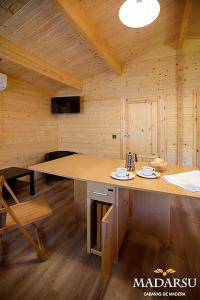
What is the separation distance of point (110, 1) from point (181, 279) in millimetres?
3024

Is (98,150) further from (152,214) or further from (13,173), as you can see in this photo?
(152,214)

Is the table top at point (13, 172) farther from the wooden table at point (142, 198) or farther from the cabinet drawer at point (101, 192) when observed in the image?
the cabinet drawer at point (101, 192)

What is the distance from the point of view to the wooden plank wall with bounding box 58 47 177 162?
3.85 meters

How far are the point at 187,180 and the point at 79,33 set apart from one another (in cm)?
242

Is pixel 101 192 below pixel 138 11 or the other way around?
below

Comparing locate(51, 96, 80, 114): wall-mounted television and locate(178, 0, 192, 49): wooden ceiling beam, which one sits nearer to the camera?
locate(178, 0, 192, 49): wooden ceiling beam

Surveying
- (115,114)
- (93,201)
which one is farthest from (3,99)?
(93,201)

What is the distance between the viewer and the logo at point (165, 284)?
1363mm

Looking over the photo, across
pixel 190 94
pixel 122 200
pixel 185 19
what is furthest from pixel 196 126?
pixel 122 200

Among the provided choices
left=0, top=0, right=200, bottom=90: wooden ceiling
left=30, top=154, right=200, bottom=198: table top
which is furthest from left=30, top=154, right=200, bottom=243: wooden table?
left=0, top=0, right=200, bottom=90: wooden ceiling

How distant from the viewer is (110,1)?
2.14 metres

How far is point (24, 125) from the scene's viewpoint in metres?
3.82

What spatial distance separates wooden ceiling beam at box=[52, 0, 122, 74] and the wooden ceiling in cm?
3

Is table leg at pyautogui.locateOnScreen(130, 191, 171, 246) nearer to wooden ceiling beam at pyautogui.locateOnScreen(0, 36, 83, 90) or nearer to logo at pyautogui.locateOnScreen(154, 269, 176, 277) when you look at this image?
logo at pyautogui.locateOnScreen(154, 269, 176, 277)
